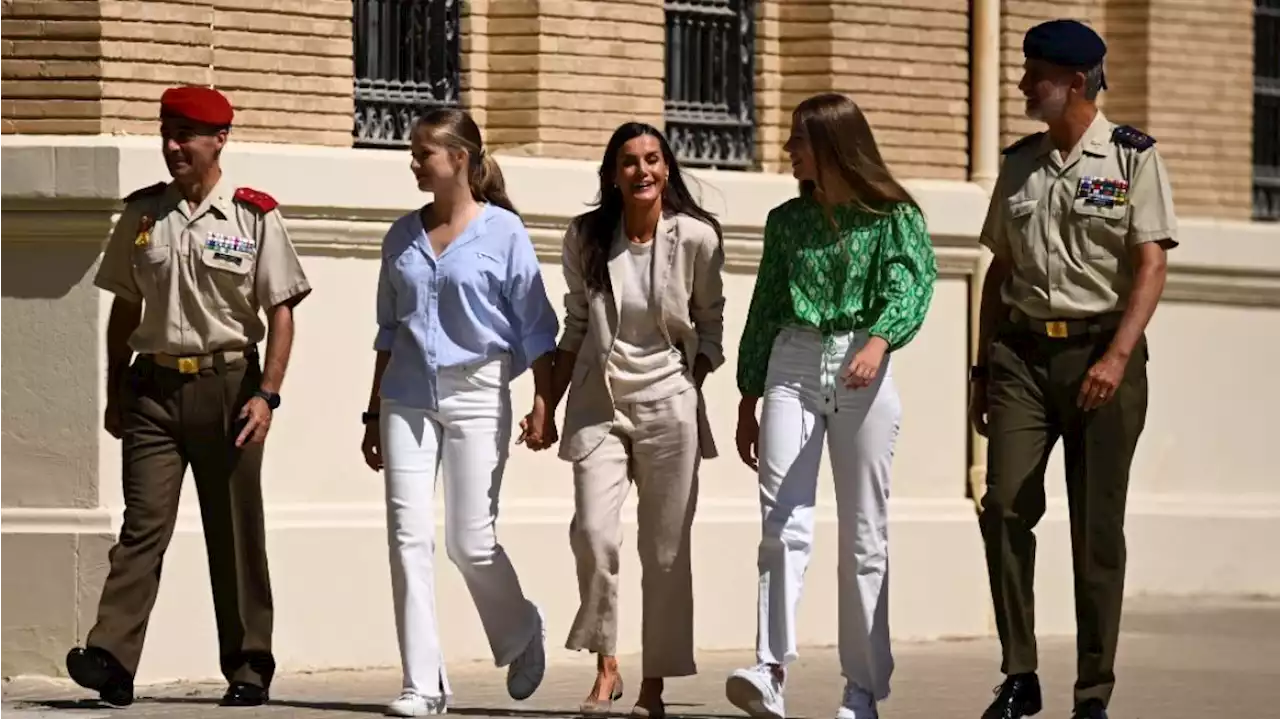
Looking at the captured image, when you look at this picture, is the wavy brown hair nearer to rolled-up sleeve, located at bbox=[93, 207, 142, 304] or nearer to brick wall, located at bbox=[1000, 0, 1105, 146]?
rolled-up sleeve, located at bbox=[93, 207, 142, 304]

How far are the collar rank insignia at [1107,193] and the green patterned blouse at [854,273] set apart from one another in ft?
1.68

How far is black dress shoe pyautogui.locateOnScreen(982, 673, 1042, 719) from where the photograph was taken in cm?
937

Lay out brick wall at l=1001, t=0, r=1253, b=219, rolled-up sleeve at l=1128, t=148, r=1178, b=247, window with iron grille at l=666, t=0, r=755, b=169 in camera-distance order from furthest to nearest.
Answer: brick wall at l=1001, t=0, r=1253, b=219 → window with iron grille at l=666, t=0, r=755, b=169 → rolled-up sleeve at l=1128, t=148, r=1178, b=247

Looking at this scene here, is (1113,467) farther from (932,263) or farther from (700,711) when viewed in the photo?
(700,711)

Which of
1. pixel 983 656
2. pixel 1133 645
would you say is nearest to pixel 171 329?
pixel 983 656

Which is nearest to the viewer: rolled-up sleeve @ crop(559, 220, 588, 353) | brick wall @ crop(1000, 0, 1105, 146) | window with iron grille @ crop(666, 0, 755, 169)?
rolled-up sleeve @ crop(559, 220, 588, 353)

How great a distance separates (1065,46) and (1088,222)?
1.74ft

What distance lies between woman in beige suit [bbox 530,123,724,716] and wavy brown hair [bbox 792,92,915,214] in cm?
52

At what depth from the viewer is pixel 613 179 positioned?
32.0 feet

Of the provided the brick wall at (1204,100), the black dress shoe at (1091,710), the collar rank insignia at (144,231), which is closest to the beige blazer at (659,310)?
the collar rank insignia at (144,231)

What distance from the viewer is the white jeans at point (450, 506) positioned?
9.66 m

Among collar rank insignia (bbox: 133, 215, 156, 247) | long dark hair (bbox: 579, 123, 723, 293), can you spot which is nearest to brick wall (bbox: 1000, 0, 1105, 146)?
long dark hair (bbox: 579, 123, 723, 293)

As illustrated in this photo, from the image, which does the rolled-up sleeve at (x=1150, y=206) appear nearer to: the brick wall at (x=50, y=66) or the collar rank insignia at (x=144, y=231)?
the collar rank insignia at (x=144, y=231)

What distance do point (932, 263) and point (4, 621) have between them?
3686 millimetres
